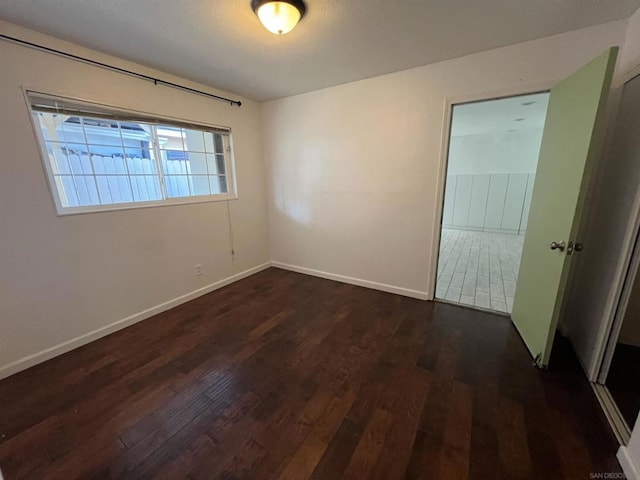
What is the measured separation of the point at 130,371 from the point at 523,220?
770 cm

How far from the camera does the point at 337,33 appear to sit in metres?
1.87

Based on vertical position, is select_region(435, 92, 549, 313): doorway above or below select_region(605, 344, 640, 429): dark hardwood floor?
above

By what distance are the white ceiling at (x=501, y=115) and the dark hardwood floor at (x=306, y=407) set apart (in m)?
2.50

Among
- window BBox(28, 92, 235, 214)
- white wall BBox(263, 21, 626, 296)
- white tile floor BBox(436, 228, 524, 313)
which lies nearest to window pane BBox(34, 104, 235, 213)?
window BBox(28, 92, 235, 214)

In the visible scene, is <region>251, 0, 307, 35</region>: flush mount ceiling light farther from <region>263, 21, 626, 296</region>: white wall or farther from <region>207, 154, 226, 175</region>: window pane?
<region>207, 154, 226, 175</region>: window pane

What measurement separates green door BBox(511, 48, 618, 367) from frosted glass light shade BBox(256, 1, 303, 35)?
1743mm

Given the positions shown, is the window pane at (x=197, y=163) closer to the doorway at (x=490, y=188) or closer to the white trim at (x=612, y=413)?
the doorway at (x=490, y=188)

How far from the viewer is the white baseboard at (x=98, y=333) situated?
1898mm

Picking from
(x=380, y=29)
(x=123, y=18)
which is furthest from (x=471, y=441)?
(x=123, y=18)

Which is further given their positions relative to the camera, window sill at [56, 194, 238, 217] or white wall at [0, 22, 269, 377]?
window sill at [56, 194, 238, 217]

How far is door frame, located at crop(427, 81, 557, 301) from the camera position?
2.12m

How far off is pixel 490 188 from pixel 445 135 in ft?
16.4

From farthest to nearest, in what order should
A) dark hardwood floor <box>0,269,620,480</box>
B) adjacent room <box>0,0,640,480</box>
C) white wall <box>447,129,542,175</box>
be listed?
white wall <box>447,129,542,175</box>, adjacent room <box>0,0,640,480</box>, dark hardwood floor <box>0,269,620,480</box>

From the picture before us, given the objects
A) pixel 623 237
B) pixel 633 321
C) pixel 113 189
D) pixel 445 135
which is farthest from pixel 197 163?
pixel 633 321
